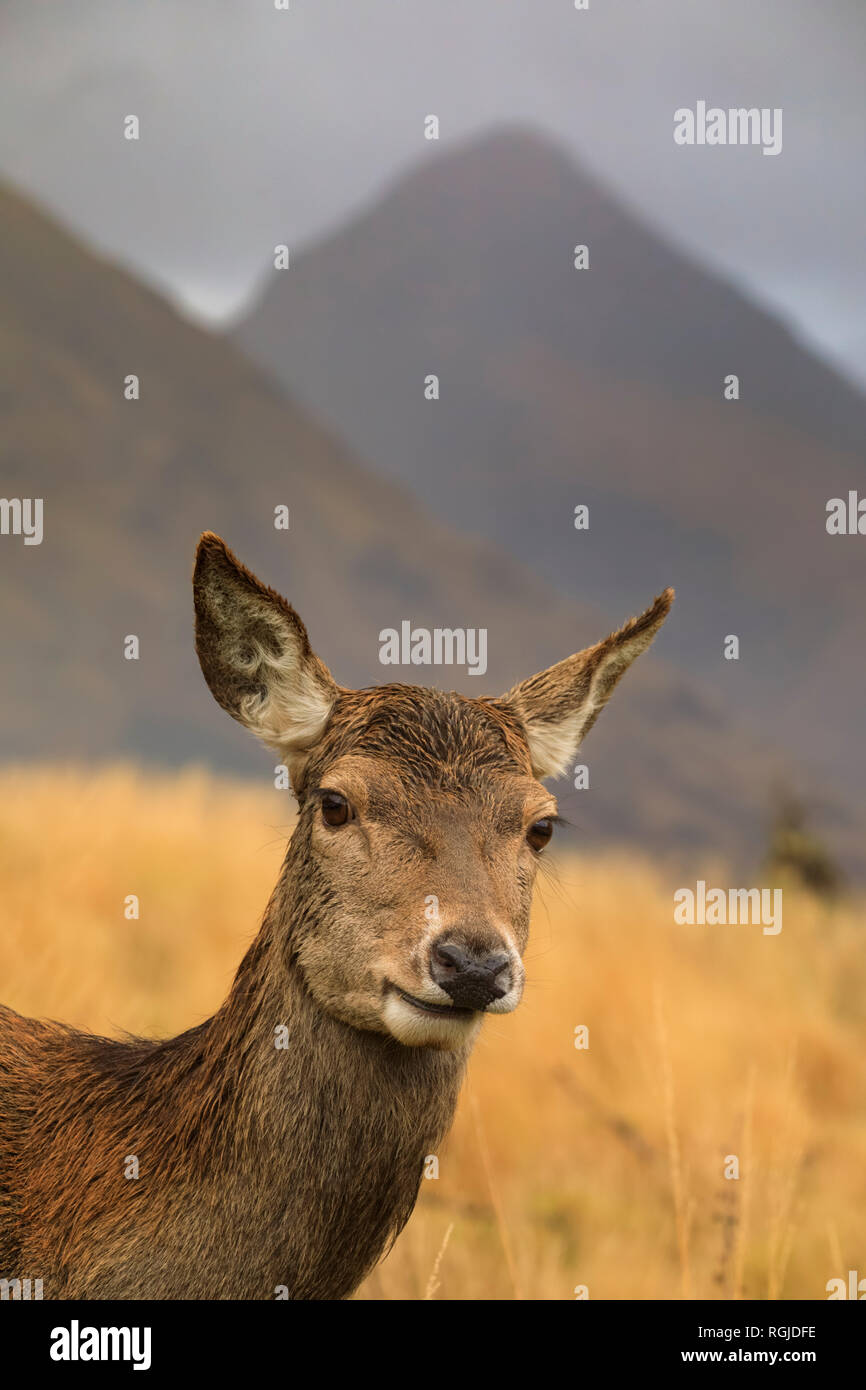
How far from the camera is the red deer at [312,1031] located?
3912 millimetres

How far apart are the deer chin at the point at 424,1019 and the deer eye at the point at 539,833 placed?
25.8 inches

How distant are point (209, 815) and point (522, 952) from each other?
1353 centimetres

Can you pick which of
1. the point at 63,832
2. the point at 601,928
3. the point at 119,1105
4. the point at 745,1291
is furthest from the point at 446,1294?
the point at 601,928

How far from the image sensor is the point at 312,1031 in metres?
4.06

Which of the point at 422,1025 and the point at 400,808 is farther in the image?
the point at 400,808

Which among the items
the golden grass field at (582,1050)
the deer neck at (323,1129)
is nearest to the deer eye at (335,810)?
the deer neck at (323,1129)

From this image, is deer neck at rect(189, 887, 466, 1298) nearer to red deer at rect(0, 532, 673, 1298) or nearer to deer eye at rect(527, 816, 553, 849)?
red deer at rect(0, 532, 673, 1298)

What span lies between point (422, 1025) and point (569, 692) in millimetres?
1433

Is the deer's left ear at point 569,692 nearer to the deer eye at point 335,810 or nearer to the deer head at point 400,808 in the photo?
the deer head at point 400,808

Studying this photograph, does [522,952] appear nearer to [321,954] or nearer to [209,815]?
[321,954]

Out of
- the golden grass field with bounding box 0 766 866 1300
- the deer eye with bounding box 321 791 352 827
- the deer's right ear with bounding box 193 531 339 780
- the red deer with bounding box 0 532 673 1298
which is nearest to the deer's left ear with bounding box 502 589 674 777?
the red deer with bounding box 0 532 673 1298

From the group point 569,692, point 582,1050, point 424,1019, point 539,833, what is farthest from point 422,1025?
point 582,1050

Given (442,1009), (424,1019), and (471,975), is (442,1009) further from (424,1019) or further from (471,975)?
(471,975)

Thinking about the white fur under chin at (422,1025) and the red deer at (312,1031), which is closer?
the white fur under chin at (422,1025)
